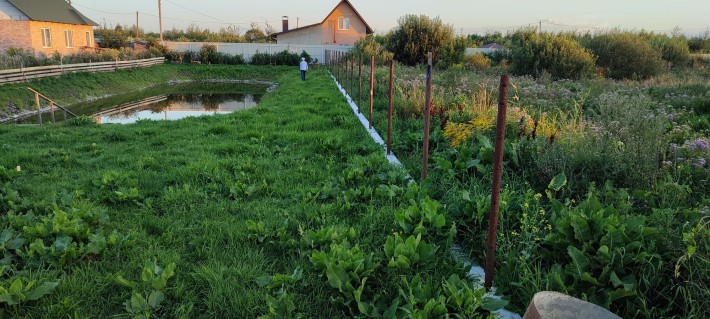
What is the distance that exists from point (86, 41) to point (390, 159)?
39.9 meters

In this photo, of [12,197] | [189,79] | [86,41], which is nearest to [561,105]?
[12,197]

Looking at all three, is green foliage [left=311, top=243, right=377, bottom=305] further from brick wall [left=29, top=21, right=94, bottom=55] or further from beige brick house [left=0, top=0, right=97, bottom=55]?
brick wall [left=29, top=21, right=94, bottom=55]

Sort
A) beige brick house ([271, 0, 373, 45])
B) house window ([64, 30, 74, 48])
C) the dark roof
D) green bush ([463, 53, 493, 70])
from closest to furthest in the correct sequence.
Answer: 1. green bush ([463, 53, 493, 70])
2. the dark roof
3. house window ([64, 30, 74, 48])
4. beige brick house ([271, 0, 373, 45])

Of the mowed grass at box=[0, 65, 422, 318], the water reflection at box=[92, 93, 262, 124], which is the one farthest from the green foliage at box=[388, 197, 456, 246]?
the water reflection at box=[92, 93, 262, 124]

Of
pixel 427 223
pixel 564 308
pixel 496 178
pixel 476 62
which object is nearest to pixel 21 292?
pixel 427 223

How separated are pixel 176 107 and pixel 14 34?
664 inches

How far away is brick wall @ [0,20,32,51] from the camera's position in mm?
29234

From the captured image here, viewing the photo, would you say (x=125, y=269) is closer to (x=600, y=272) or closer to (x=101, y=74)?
(x=600, y=272)

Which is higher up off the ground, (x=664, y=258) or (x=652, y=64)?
(x=652, y=64)

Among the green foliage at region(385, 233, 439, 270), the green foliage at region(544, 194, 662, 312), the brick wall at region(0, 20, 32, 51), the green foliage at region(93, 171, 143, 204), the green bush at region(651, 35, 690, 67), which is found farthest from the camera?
the green bush at region(651, 35, 690, 67)

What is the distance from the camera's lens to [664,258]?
8.95ft

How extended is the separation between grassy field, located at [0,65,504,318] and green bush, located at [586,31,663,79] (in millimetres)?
21533

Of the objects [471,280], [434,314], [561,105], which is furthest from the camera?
[561,105]

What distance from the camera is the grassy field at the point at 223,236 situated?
9.25ft
